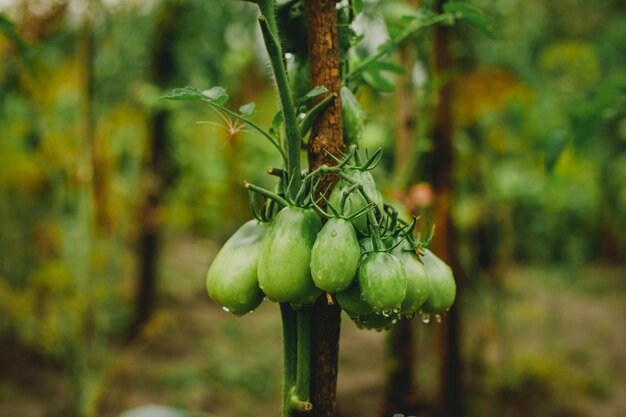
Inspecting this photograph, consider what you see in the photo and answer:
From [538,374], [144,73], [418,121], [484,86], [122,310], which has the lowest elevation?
[538,374]

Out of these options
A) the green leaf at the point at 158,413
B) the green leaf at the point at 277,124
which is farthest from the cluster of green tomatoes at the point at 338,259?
the green leaf at the point at 158,413

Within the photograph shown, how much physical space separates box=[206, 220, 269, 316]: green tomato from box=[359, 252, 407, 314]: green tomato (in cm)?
19

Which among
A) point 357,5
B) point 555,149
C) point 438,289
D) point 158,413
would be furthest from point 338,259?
point 555,149

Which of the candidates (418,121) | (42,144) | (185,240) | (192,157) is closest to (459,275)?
(418,121)

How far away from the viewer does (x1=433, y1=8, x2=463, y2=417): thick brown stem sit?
3.10m

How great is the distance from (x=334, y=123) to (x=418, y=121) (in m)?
2.12

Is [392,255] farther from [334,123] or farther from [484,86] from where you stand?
[484,86]

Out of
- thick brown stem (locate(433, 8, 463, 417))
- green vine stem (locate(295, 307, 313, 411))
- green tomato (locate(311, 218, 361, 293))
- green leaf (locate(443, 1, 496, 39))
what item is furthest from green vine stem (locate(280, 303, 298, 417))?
thick brown stem (locate(433, 8, 463, 417))

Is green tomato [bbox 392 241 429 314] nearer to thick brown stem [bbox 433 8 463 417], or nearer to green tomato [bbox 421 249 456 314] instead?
green tomato [bbox 421 249 456 314]

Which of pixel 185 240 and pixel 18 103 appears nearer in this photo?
pixel 18 103

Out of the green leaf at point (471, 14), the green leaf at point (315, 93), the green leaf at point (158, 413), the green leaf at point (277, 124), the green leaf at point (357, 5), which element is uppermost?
the green leaf at point (471, 14)

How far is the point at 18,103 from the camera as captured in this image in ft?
15.6

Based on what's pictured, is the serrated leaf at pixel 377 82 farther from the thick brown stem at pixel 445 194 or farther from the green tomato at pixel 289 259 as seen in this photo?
the thick brown stem at pixel 445 194

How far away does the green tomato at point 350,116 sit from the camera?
3.15ft
